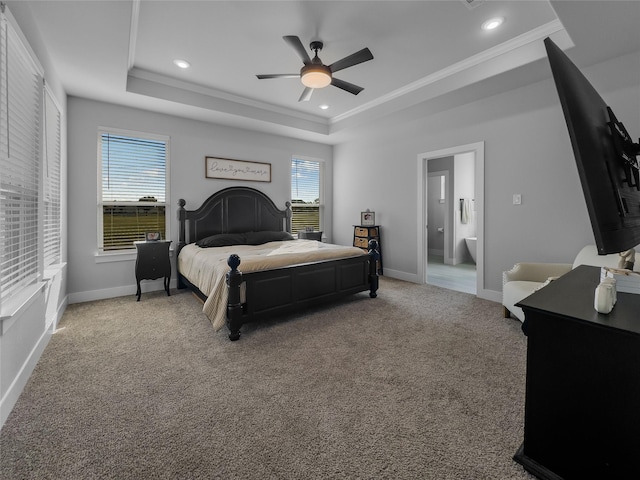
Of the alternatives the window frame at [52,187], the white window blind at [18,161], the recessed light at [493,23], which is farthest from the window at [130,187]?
the recessed light at [493,23]

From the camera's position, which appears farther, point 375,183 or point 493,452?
point 375,183

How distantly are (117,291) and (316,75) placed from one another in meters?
3.82

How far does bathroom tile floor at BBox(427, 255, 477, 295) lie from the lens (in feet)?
15.4

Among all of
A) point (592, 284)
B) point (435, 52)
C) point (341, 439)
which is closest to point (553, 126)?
point (435, 52)

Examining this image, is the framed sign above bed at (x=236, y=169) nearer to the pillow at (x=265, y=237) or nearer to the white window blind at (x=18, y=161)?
the pillow at (x=265, y=237)

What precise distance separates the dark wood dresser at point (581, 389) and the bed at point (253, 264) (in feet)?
7.30

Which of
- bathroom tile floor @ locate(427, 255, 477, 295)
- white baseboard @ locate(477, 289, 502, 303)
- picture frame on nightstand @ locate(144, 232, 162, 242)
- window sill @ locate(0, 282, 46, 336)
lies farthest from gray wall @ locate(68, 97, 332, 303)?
white baseboard @ locate(477, 289, 502, 303)

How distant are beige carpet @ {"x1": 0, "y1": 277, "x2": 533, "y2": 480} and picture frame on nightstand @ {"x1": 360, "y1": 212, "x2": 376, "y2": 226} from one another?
2686 mm

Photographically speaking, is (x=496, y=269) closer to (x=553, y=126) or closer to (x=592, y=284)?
(x=553, y=126)

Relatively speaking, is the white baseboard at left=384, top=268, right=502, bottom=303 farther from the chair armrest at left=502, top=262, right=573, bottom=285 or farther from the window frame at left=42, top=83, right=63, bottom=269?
the window frame at left=42, top=83, right=63, bottom=269

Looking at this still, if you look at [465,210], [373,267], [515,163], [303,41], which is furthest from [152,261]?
[465,210]

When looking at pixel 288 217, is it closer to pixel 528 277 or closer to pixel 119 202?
pixel 119 202

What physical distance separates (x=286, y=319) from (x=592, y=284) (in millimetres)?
2520

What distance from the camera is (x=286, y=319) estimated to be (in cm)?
324
